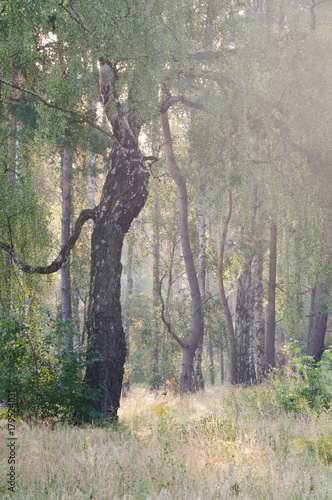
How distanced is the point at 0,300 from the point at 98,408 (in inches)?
142

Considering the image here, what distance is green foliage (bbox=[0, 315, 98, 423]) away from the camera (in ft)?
21.7

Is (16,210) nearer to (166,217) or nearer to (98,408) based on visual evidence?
(98,408)

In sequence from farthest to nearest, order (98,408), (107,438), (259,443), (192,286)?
(192,286), (98,408), (107,438), (259,443)

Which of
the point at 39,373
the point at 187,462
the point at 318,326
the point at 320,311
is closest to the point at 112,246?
the point at 39,373

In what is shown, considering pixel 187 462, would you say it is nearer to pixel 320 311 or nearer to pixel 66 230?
pixel 320 311

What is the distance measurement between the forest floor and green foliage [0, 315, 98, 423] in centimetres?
57

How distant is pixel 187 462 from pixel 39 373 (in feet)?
10.8

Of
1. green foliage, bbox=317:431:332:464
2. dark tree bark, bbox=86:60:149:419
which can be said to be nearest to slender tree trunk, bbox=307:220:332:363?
dark tree bark, bbox=86:60:149:419

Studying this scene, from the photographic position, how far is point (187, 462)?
4.53 metres

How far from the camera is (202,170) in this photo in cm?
977

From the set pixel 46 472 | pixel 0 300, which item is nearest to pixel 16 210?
pixel 0 300

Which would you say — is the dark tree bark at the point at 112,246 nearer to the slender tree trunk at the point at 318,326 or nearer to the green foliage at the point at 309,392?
the green foliage at the point at 309,392

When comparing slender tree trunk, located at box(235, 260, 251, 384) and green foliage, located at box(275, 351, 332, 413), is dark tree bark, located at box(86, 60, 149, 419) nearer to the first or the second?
green foliage, located at box(275, 351, 332, 413)

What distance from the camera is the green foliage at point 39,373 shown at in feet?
21.7
